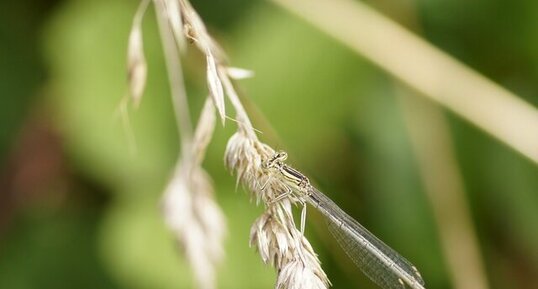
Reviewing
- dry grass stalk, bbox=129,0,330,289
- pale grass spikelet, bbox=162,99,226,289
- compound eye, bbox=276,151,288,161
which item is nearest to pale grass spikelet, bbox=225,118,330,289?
dry grass stalk, bbox=129,0,330,289

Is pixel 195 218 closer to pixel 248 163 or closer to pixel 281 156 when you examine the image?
pixel 281 156

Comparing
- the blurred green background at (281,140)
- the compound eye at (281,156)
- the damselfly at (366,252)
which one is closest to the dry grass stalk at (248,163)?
the compound eye at (281,156)

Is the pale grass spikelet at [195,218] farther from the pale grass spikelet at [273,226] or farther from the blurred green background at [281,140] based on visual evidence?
the blurred green background at [281,140]

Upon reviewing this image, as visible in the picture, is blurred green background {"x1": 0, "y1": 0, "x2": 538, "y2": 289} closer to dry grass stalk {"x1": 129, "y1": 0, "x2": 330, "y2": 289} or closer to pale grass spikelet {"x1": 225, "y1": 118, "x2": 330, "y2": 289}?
dry grass stalk {"x1": 129, "y1": 0, "x2": 330, "y2": 289}

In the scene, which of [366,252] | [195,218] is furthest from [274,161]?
[366,252]

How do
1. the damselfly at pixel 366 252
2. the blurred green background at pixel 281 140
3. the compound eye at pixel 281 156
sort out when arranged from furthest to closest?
the blurred green background at pixel 281 140 → the damselfly at pixel 366 252 → the compound eye at pixel 281 156

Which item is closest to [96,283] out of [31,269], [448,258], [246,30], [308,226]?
[31,269]
